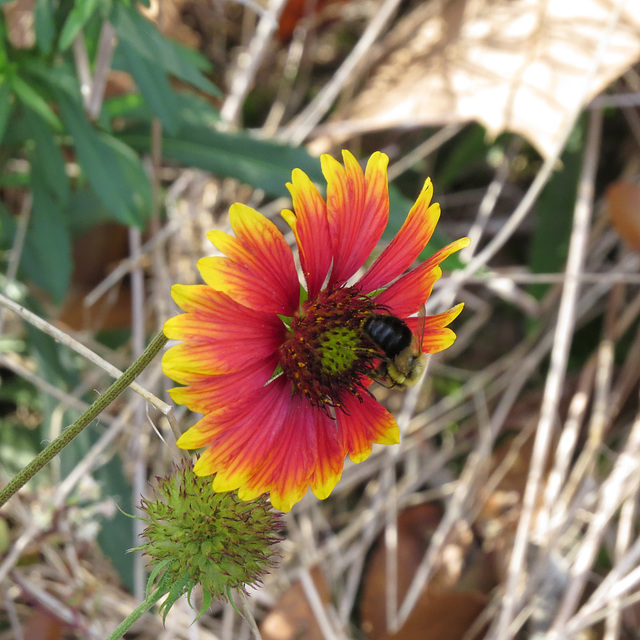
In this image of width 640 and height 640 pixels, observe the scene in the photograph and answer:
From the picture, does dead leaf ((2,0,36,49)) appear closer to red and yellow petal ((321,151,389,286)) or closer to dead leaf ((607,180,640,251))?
red and yellow petal ((321,151,389,286))

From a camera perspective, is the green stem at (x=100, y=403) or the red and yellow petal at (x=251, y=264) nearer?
the green stem at (x=100, y=403)

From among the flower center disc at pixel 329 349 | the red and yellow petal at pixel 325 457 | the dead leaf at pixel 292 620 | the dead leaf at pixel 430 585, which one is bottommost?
the dead leaf at pixel 292 620

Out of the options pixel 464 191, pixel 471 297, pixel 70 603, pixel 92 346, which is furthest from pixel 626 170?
pixel 70 603

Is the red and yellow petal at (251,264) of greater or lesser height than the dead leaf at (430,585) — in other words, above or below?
above

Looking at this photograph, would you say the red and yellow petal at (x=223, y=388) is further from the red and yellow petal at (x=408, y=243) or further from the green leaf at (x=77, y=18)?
the green leaf at (x=77, y=18)

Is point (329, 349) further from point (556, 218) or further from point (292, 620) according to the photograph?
point (556, 218)

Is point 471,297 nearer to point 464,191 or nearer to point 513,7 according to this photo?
point 464,191

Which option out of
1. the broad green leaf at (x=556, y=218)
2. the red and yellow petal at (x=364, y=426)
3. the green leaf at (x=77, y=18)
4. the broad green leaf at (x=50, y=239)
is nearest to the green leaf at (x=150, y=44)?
the green leaf at (x=77, y=18)

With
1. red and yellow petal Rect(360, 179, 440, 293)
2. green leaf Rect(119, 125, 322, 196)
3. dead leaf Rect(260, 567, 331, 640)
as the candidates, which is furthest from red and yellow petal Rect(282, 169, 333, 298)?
dead leaf Rect(260, 567, 331, 640)
